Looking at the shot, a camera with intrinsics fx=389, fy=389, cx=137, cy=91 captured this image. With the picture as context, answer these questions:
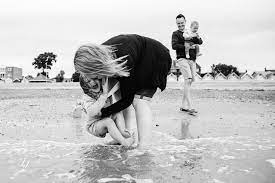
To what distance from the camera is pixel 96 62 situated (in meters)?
3.59

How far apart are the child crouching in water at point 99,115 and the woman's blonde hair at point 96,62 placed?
0.54 ft

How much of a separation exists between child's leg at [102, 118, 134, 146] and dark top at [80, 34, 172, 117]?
8 cm

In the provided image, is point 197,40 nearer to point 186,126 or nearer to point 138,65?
point 186,126

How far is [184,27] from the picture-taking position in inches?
308

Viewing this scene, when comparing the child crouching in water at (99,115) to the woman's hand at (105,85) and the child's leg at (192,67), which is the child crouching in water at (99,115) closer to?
the woman's hand at (105,85)

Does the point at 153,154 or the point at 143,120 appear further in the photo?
the point at 143,120

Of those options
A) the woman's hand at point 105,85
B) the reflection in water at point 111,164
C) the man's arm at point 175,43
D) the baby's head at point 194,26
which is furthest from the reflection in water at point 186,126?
the baby's head at point 194,26

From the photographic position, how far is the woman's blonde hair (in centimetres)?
360

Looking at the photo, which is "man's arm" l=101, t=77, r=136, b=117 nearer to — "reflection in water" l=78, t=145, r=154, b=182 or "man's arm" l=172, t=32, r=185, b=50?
"reflection in water" l=78, t=145, r=154, b=182

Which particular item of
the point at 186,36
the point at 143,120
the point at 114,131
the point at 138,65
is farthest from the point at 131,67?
the point at 186,36

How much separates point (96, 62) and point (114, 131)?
0.82 metres

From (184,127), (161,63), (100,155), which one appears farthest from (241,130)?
(100,155)

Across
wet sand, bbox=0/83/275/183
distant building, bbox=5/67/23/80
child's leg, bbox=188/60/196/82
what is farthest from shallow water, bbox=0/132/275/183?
distant building, bbox=5/67/23/80

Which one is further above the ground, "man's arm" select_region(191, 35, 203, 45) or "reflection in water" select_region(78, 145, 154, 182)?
"man's arm" select_region(191, 35, 203, 45)
